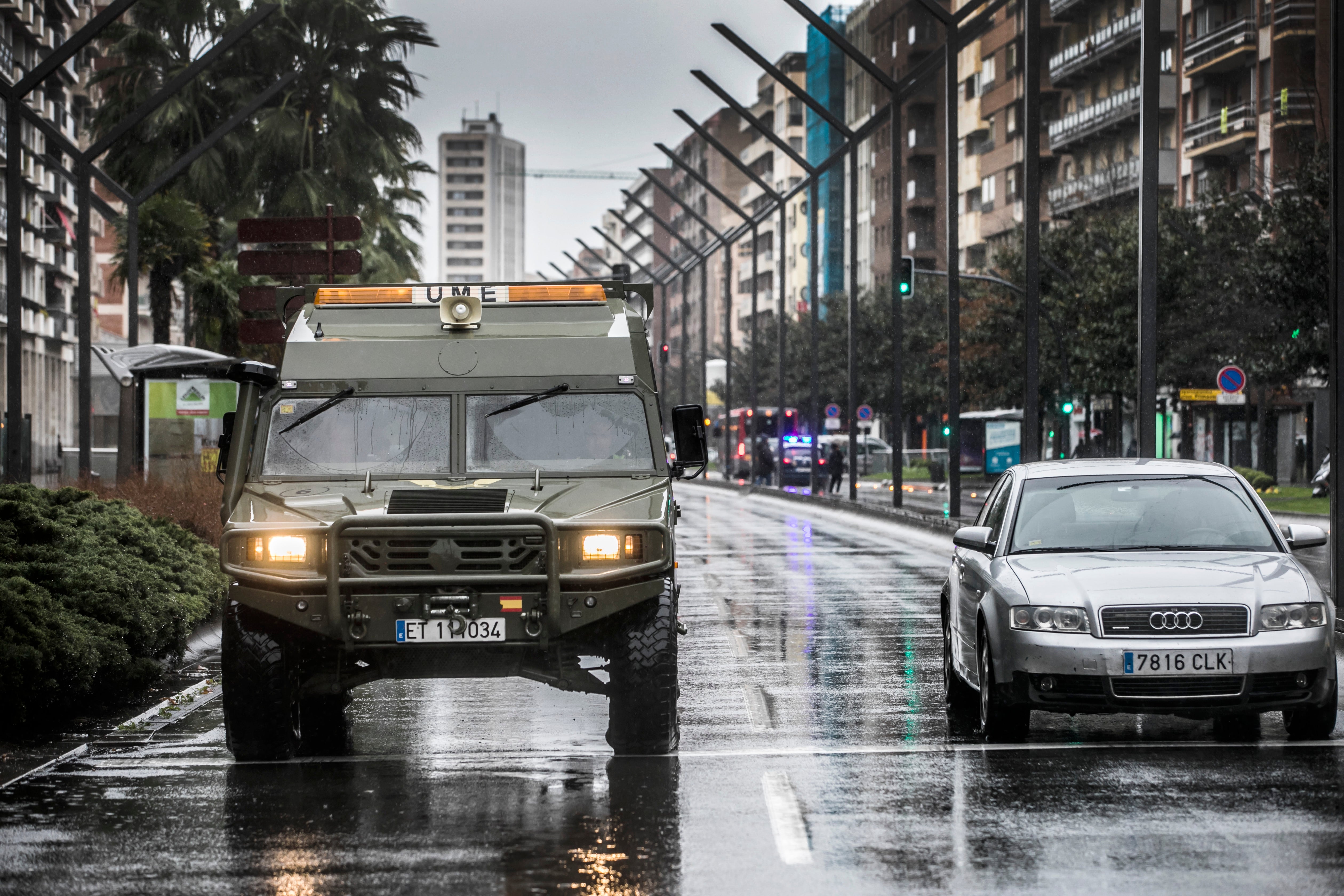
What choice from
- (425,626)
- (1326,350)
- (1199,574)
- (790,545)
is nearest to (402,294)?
(425,626)

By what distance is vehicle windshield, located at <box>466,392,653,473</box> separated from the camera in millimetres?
10836

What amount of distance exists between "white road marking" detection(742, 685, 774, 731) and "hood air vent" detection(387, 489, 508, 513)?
2.32 meters

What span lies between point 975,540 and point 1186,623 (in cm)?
151

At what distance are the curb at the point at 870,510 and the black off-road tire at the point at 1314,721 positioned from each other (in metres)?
14.7

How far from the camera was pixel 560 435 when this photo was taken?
10984 mm

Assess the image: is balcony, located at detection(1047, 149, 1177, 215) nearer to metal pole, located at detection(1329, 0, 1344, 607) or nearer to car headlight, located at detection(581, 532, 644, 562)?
metal pole, located at detection(1329, 0, 1344, 607)

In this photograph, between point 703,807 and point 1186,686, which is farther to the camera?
point 1186,686

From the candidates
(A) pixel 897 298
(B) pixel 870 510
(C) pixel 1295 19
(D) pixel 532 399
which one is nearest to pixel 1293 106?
(C) pixel 1295 19

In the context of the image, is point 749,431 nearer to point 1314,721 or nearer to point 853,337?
point 853,337

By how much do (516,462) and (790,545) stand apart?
22461 mm

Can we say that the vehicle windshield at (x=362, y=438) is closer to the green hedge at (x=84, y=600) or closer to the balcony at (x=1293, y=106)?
the green hedge at (x=84, y=600)

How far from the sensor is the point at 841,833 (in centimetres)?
796

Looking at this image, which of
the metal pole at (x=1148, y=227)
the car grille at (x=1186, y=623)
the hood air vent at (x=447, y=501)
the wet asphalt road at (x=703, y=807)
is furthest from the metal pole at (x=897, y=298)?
the hood air vent at (x=447, y=501)

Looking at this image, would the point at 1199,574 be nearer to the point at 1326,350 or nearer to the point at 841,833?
the point at 841,833
